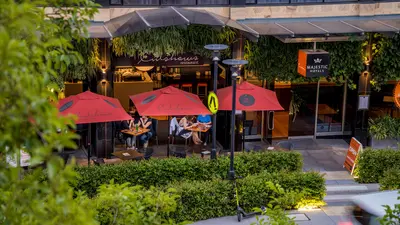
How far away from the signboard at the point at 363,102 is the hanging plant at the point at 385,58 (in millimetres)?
561

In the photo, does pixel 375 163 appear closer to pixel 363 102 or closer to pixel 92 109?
pixel 363 102

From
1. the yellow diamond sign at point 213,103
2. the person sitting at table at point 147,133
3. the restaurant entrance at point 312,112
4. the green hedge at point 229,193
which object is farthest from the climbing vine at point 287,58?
the green hedge at point 229,193

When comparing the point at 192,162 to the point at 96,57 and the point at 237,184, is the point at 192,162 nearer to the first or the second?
the point at 237,184

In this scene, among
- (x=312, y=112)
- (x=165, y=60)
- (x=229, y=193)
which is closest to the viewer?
(x=229, y=193)

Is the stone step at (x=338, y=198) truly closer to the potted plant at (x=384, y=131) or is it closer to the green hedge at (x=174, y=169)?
the green hedge at (x=174, y=169)

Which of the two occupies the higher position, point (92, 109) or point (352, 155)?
point (92, 109)

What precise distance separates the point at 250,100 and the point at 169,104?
8.37 feet

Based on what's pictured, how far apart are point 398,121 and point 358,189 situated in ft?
17.1

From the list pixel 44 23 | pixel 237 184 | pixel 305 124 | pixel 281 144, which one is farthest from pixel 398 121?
pixel 44 23

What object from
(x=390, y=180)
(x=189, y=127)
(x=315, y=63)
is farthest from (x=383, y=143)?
(x=189, y=127)

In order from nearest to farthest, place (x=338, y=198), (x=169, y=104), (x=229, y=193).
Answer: (x=229, y=193)
(x=338, y=198)
(x=169, y=104)

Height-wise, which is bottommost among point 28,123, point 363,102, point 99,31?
point 363,102

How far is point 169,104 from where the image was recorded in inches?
712

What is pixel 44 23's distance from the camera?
5.44 meters
